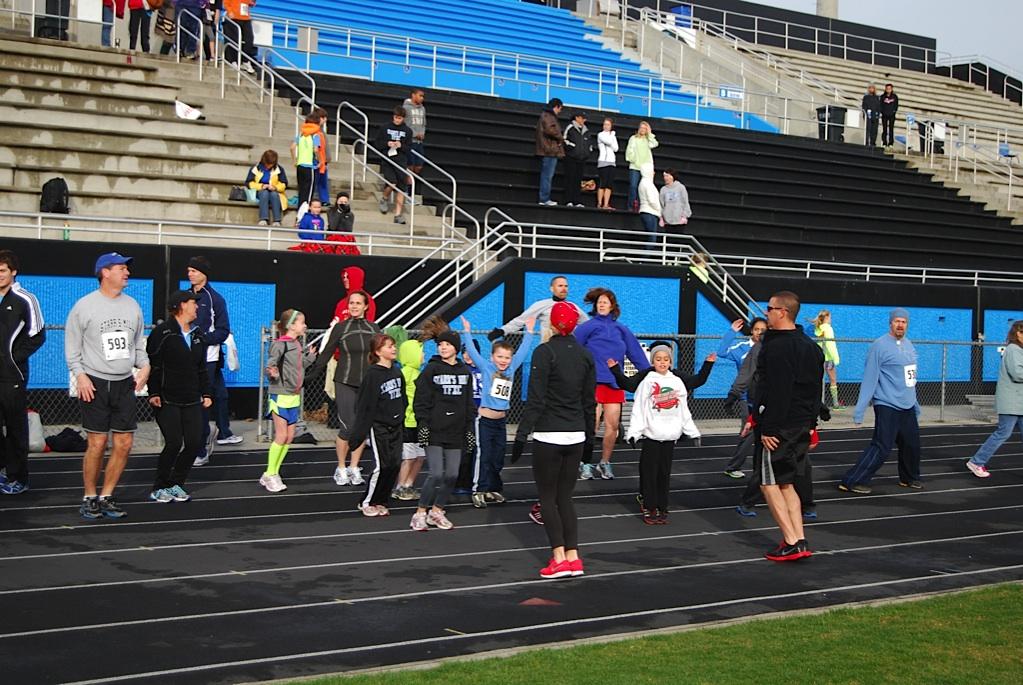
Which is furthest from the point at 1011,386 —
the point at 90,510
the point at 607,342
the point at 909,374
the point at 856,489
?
the point at 90,510

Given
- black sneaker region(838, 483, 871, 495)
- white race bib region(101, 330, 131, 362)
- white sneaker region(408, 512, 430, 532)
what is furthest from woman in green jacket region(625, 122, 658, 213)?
white race bib region(101, 330, 131, 362)

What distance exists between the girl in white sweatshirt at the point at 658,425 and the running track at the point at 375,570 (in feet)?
1.07

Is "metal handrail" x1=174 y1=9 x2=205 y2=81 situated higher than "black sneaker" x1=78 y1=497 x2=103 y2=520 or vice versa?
"metal handrail" x1=174 y1=9 x2=205 y2=81

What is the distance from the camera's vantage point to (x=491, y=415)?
1308 centimetres

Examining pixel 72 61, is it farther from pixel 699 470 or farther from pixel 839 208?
pixel 839 208

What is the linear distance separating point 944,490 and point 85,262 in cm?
1086

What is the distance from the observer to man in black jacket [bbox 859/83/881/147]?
32.9m

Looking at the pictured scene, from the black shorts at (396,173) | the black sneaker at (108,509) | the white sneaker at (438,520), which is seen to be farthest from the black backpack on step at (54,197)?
the white sneaker at (438,520)

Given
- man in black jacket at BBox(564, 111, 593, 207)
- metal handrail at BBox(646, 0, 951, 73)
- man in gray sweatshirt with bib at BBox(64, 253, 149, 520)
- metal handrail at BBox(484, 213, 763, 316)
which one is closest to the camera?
man in gray sweatshirt with bib at BBox(64, 253, 149, 520)

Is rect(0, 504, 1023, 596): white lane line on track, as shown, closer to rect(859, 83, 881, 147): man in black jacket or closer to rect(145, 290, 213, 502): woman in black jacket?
rect(145, 290, 213, 502): woman in black jacket

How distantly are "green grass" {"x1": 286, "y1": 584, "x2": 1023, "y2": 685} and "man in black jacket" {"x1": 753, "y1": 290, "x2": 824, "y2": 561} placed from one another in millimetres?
1960

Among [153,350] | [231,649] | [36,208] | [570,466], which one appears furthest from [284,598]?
[36,208]

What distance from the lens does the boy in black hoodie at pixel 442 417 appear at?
11.7 metres

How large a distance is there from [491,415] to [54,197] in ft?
28.9
